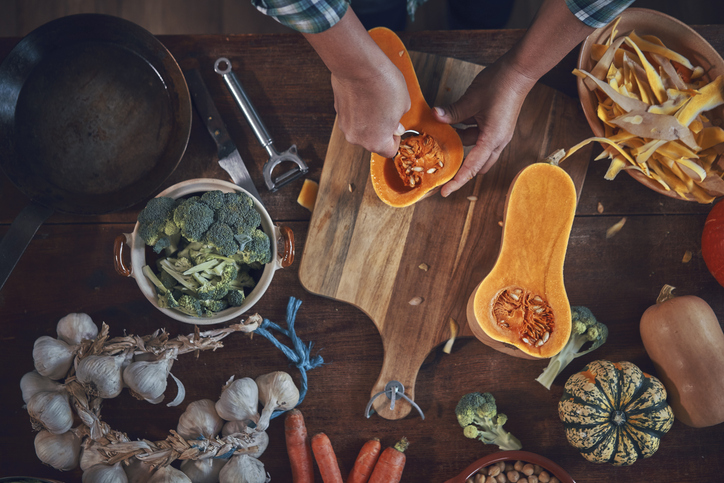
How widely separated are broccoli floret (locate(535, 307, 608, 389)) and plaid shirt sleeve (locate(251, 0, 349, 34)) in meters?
1.05

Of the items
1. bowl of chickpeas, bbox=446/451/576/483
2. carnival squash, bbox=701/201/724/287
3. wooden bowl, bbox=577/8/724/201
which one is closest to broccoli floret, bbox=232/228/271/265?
bowl of chickpeas, bbox=446/451/576/483

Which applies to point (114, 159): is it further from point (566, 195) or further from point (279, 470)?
point (566, 195)

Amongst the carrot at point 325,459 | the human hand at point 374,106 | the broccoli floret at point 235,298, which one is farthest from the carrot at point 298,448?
the human hand at point 374,106

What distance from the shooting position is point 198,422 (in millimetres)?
1360

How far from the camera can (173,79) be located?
1313mm

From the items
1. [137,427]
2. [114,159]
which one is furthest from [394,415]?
[114,159]

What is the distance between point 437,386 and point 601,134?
2.88ft

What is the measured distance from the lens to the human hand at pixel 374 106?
1.02 m

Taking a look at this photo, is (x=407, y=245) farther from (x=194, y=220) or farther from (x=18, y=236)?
(x=18, y=236)

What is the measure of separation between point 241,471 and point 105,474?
1.23 feet

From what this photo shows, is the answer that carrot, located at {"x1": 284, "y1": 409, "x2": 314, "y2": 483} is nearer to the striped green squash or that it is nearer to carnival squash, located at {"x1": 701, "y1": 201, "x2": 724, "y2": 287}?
the striped green squash

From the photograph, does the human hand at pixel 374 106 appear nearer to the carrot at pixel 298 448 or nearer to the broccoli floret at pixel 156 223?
the broccoli floret at pixel 156 223

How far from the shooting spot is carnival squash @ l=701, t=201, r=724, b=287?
1341mm

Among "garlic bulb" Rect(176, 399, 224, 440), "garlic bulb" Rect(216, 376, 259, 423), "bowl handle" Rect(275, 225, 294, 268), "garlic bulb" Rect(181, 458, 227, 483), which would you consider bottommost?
"garlic bulb" Rect(181, 458, 227, 483)
